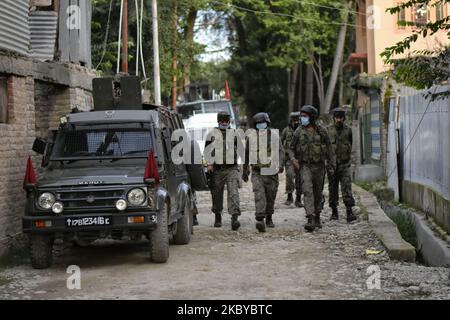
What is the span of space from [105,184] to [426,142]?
20.0 feet

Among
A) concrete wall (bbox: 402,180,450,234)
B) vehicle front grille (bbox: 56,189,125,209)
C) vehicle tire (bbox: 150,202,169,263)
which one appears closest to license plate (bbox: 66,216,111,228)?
vehicle front grille (bbox: 56,189,125,209)

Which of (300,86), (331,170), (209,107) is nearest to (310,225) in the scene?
(331,170)

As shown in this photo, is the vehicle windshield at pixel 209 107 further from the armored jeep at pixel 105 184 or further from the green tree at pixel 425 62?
the green tree at pixel 425 62

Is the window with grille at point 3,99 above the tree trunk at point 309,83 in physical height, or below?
below

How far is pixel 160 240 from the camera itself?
8.59 m

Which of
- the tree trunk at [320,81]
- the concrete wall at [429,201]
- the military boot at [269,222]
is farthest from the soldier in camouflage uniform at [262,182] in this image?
the tree trunk at [320,81]

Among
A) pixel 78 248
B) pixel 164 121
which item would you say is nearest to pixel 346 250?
pixel 164 121

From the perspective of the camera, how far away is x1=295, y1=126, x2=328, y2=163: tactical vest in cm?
1147

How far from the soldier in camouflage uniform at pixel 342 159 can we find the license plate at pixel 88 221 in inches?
212

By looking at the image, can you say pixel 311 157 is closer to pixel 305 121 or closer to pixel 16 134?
pixel 305 121

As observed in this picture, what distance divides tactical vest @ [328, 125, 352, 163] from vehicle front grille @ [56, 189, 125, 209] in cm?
522

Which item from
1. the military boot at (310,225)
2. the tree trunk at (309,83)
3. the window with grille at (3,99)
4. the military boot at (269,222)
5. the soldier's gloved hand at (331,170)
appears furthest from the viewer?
the tree trunk at (309,83)

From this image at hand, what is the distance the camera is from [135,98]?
10.3m

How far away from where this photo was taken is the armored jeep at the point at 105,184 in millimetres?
8266
